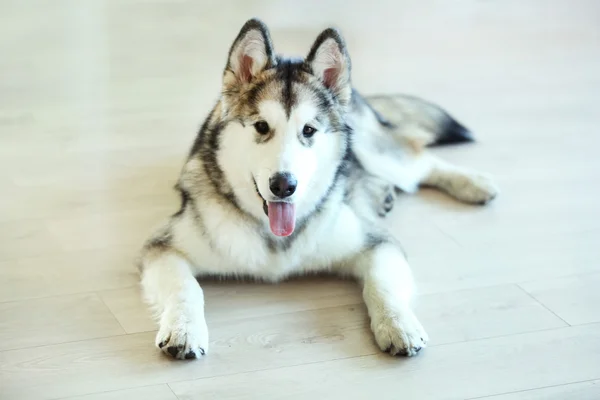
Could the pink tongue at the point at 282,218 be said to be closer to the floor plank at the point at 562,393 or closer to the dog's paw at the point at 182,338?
the dog's paw at the point at 182,338

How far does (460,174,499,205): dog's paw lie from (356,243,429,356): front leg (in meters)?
0.70

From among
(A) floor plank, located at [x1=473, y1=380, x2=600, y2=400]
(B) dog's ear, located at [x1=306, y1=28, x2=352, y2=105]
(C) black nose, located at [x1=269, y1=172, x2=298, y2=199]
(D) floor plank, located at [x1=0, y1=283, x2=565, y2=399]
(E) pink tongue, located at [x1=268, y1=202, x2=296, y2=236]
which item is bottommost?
(D) floor plank, located at [x1=0, y1=283, x2=565, y2=399]

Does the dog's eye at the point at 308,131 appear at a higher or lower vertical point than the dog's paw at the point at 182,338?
higher

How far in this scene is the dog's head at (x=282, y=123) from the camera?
2.48 metres

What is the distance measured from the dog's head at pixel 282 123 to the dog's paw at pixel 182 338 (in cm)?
37

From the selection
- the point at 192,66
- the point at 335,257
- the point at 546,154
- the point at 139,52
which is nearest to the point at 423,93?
the point at 546,154

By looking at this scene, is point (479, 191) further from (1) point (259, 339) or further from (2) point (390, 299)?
(1) point (259, 339)

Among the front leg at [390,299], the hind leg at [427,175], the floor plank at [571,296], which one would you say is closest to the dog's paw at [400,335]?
the front leg at [390,299]

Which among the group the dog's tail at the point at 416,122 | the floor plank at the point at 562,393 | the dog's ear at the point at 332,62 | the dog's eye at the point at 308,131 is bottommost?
the floor plank at the point at 562,393

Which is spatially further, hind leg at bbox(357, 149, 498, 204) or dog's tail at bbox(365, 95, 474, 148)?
dog's tail at bbox(365, 95, 474, 148)

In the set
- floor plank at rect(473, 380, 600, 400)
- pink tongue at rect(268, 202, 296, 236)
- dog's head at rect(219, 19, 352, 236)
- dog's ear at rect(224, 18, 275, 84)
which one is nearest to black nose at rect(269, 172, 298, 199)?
dog's head at rect(219, 19, 352, 236)

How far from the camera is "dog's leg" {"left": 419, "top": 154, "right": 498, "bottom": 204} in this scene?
136 inches

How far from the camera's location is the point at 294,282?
285cm

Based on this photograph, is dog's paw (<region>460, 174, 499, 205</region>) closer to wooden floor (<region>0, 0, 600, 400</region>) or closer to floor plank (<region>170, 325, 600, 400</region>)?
wooden floor (<region>0, 0, 600, 400</region>)
